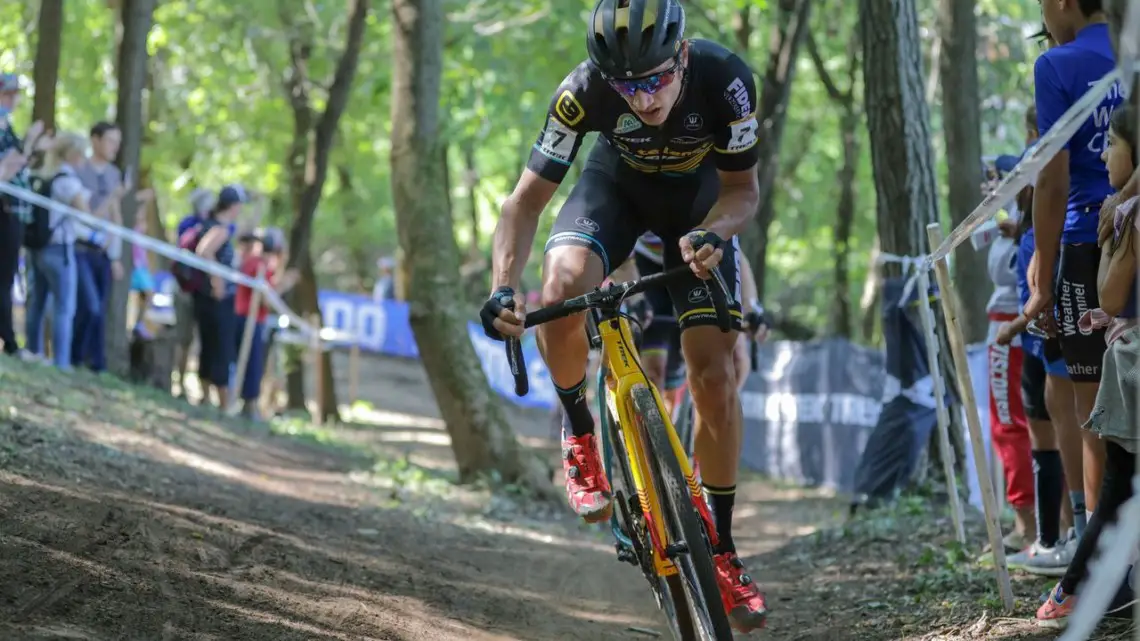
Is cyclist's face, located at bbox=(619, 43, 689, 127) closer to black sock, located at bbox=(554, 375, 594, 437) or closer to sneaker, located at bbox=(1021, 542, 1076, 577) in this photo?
black sock, located at bbox=(554, 375, 594, 437)

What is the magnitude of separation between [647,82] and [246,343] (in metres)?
10.5

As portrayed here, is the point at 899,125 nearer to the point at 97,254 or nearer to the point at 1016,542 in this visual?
the point at 1016,542

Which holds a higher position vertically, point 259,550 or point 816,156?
point 816,156

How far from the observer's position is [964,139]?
37.8 ft

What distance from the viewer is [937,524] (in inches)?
329

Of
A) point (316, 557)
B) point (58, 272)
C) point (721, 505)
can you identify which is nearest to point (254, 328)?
point (58, 272)

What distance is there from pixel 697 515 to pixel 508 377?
68.6ft

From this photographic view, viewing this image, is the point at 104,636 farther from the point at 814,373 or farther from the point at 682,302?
the point at 814,373

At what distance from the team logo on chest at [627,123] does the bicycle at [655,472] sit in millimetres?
792

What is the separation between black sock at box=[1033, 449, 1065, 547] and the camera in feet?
21.0

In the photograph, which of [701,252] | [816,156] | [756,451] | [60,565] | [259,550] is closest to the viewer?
[701,252]

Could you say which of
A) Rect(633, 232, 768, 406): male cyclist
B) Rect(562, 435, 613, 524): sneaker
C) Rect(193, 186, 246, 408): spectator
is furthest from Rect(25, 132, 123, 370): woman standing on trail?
Rect(562, 435, 613, 524): sneaker

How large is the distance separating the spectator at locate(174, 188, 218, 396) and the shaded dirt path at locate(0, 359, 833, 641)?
2.76 m

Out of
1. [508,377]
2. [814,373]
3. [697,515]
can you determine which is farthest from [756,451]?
[697,515]
